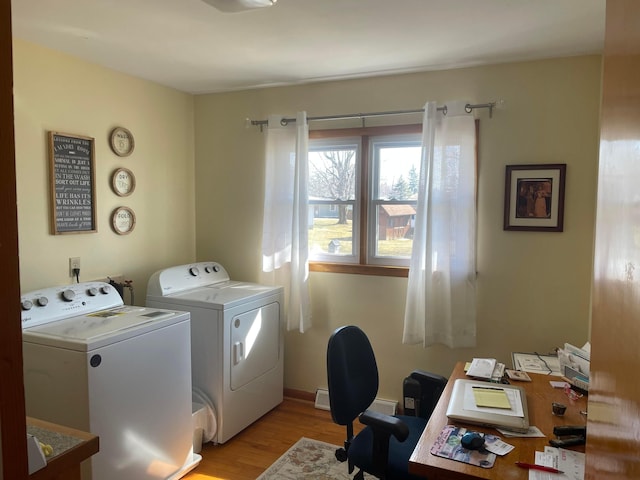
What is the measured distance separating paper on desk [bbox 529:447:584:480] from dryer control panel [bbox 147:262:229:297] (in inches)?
94.4

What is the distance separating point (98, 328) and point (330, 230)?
1763 mm

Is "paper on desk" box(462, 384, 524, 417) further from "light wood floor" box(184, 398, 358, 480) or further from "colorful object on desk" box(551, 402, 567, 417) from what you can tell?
"light wood floor" box(184, 398, 358, 480)

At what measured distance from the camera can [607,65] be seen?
0.75 meters

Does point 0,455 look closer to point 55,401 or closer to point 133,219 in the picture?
point 55,401

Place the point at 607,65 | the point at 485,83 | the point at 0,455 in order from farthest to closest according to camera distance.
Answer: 1. the point at 485,83
2. the point at 607,65
3. the point at 0,455

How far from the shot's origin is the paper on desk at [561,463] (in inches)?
52.3

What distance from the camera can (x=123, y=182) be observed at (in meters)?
3.16

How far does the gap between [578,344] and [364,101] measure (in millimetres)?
2132

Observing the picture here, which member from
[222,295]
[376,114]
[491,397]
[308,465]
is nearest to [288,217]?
[222,295]

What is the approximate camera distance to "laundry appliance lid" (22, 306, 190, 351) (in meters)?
2.06

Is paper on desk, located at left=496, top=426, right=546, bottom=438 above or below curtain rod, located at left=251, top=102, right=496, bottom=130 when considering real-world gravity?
below

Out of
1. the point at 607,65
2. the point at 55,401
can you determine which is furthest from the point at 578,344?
the point at 55,401

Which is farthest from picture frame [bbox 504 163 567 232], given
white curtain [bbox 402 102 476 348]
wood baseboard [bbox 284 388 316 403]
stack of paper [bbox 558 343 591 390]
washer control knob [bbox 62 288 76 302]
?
washer control knob [bbox 62 288 76 302]

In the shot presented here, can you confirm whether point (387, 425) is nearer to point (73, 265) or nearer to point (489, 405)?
point (489, 405)
